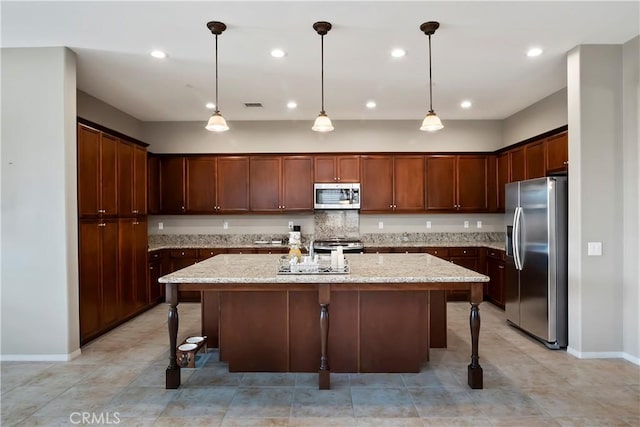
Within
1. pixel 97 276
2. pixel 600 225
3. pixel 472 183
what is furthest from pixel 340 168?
pixel 97 276

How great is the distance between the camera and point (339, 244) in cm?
577

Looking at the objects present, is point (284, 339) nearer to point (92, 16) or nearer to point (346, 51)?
point (346, 51)

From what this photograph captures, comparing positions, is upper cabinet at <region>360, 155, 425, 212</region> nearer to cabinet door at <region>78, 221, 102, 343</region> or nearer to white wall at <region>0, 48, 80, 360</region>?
cabinet door at <region>78, 221, 102, 343</region>

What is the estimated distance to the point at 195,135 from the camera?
20.5 feet

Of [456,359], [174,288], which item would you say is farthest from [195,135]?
[456,359]

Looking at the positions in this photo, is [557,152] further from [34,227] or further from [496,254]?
[34,227]

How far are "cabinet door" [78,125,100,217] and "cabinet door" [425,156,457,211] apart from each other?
4.55 metres

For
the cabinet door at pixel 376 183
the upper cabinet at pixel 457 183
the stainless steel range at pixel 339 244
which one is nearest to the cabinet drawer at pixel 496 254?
the upper cabinet at pixel 457 183

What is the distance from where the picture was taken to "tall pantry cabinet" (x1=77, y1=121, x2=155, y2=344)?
3.86 metres

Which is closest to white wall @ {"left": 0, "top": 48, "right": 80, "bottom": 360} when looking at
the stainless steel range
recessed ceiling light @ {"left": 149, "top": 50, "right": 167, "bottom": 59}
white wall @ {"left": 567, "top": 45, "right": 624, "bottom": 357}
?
recessed ceiling light @ {"left": 149, "top": 50, "right": 167, "bottom": 59}

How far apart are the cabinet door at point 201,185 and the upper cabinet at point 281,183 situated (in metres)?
0.63

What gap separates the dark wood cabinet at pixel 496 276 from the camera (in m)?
5.24

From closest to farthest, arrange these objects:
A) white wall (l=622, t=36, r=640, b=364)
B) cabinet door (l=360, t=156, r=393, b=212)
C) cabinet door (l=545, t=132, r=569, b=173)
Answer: white wall (l=622, t=36, r=640, b=364), cabinet door (l=545, t=132, r=569, b=173), cabinet door (l=360, t=156, r=393, b=212)

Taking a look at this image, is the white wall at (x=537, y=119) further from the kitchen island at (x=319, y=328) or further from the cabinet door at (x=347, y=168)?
the kitchen island at (x=319, y=328)
